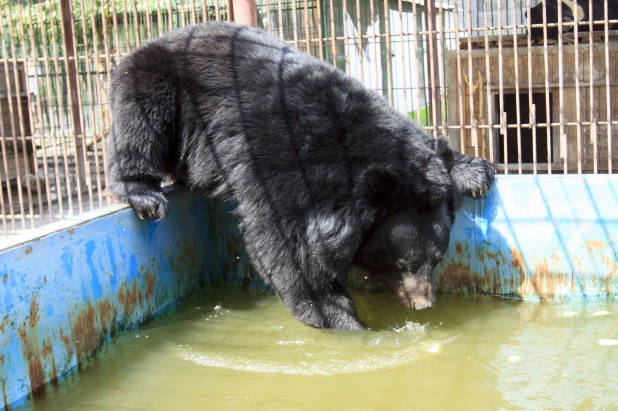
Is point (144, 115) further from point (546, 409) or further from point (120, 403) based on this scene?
point (546, 409)

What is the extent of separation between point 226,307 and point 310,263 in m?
0.87

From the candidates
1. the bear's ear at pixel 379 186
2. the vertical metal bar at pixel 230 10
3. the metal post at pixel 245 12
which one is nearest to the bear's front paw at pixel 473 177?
the bear's ear at pixel 379 186

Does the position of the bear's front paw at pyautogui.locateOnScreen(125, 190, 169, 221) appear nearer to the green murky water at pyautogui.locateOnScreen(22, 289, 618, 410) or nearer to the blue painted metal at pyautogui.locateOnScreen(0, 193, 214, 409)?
the blue painted metal at pyautogui.locateOnScreen(0, 193, 214, 409)

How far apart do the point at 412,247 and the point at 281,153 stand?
88 centimetres

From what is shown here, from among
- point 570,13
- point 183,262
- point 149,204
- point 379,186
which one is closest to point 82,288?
point 149,204

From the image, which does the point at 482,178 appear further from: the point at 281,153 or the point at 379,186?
the point at 281,153

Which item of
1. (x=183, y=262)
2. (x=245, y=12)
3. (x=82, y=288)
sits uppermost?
(x=245, y=12)

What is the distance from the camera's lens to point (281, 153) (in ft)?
12.4

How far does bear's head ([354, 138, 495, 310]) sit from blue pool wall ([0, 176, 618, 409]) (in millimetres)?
580

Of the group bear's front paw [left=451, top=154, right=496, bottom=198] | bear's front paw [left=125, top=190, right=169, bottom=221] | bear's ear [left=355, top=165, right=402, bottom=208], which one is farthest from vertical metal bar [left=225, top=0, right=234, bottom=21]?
bear's ear [left=355, top=165, right=402, bottom=208]

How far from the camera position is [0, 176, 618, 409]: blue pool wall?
10.1 ft

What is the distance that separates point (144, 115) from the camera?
424 cm

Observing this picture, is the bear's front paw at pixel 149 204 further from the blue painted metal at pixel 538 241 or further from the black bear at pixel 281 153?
the blue painted metal at pixel 538 241

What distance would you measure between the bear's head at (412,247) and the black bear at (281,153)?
0.11ft
